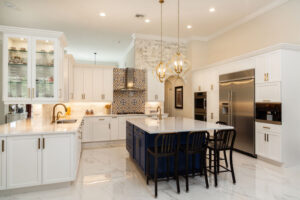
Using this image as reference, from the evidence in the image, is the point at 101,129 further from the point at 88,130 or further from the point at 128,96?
the point at 128,96

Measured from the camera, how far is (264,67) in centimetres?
410

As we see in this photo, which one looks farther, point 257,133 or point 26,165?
point 257,133

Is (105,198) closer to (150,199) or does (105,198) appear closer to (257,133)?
(150,199)

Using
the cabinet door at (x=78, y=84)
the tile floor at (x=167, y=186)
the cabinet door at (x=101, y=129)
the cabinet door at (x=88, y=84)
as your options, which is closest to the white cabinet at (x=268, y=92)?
the tile floor at (x=167, y=186)

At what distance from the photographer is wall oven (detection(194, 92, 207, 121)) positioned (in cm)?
606

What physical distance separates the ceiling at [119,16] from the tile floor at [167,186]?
374 centimetres

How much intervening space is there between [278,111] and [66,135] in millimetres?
4061

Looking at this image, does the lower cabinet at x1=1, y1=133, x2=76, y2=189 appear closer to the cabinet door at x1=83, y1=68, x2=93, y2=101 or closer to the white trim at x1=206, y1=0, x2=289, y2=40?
the cabinet door at x1=83, y1=68, x2=93, y2=101

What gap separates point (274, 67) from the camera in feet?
12.8

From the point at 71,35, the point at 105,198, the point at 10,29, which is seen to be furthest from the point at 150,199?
the point at 71,35

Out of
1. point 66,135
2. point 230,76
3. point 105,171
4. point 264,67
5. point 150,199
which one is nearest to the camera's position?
point 150,199

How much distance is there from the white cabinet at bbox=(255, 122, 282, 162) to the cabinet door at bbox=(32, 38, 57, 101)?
4.31 m

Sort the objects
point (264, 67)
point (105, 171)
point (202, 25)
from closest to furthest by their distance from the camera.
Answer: point (105, 171), point (264, 67), point (202, 25)

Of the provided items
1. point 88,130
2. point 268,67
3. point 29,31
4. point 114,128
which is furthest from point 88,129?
point 268,67
